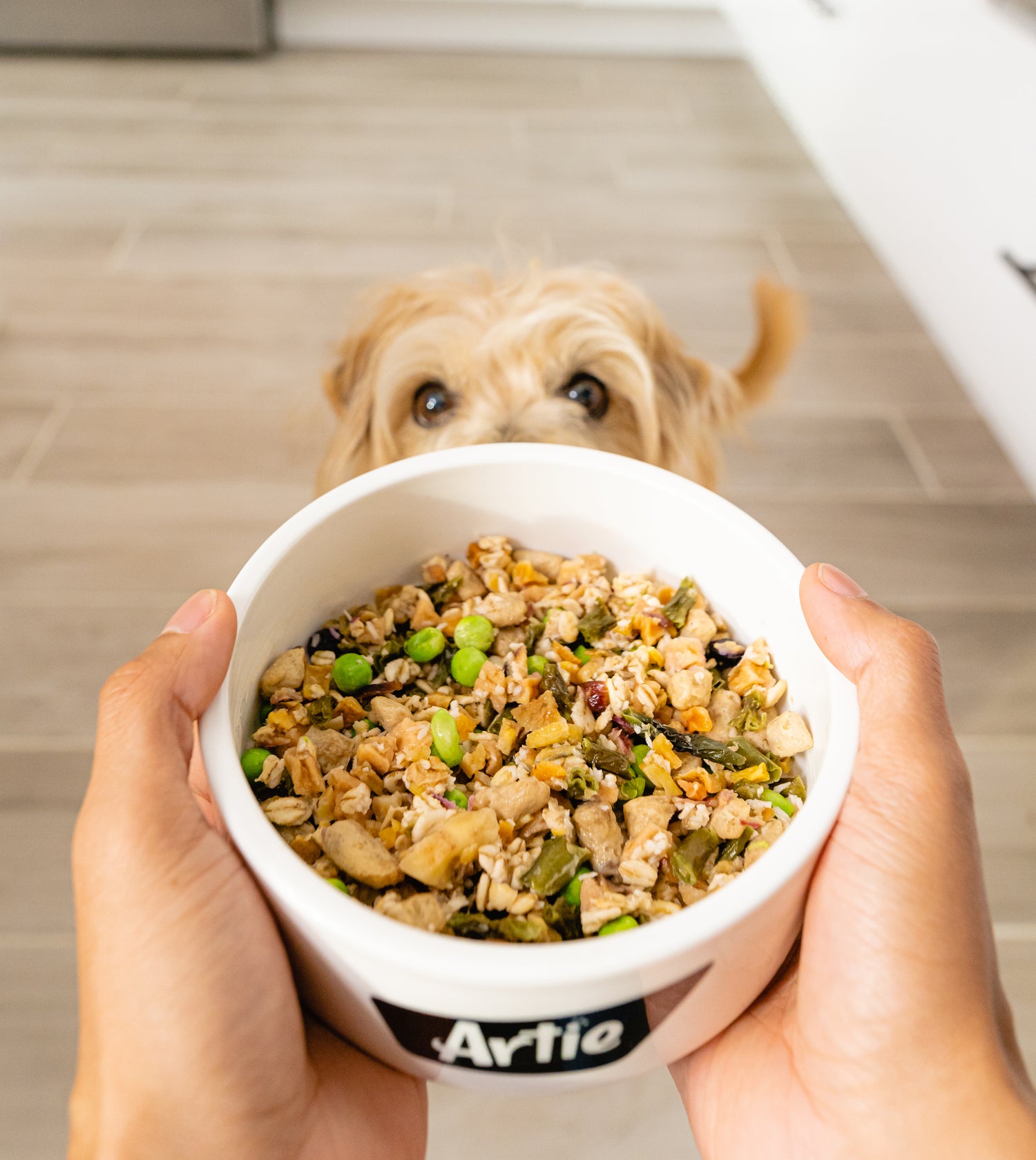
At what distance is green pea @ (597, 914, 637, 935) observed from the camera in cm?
52

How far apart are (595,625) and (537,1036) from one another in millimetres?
306

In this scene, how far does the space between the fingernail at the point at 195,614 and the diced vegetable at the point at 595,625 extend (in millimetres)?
273

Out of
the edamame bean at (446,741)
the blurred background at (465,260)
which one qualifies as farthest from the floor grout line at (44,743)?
the edamame bean at (446,741)

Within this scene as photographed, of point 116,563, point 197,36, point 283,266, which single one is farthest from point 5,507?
point 197,36

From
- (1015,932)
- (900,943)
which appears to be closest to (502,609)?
(900,943)

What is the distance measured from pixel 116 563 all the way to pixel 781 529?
1213 mm

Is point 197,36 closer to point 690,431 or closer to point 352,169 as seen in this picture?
point 352,169

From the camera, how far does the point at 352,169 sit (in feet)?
8.64

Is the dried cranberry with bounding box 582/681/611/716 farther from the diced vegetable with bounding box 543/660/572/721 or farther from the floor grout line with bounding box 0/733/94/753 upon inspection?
the floor grout line with bounding box 0/733/94/753

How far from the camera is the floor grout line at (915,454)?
1769mm

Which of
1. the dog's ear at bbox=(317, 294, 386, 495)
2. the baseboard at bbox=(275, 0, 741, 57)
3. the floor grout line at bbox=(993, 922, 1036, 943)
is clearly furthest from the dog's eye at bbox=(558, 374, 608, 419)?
the baseboard at bbox=(275, 0, 741, 57)

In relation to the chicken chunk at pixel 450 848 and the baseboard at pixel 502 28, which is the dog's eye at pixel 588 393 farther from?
the baseboard at pixel 502 28

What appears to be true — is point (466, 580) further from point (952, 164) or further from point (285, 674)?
point (952, 164)

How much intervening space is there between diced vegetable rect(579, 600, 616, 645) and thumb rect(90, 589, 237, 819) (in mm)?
262
